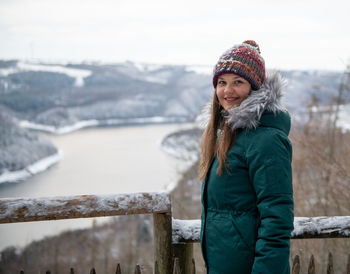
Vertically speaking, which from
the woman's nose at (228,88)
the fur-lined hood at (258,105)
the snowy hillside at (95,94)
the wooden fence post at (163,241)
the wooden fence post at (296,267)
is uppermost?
the snowy hillside at (95,94)

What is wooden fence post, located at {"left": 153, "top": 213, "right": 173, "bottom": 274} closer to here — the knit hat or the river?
the knit hat

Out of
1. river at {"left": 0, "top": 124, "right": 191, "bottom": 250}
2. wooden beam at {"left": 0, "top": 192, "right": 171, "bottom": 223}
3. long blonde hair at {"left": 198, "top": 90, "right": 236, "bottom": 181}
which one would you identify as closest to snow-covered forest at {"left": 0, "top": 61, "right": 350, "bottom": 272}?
long blonde hair at {"left": 198, "top": 90, "right": 236, "bottom": 181}

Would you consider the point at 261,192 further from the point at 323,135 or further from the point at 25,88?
the point at 25,88

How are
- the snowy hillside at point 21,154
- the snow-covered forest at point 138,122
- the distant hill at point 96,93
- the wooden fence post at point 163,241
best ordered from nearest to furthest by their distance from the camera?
the wooden fence post at point 163,241
the snow-covered forest at point 138,122
the snowy hillside at point 21,154
the distant hill at point 96,93

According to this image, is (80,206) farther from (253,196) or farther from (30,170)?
(30,170)

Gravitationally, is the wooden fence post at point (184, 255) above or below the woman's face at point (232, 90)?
below

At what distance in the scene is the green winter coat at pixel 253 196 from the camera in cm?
105

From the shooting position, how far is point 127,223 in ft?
89.1

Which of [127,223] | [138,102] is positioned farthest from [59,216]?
[138,102]

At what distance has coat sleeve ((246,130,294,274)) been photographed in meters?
1.04

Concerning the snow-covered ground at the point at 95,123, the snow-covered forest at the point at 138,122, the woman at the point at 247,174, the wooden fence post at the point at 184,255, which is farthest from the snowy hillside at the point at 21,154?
the woman at the point at 247,174

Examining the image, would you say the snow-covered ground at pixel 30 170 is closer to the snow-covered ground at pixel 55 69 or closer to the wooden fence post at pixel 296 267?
the wooden fence post at pixel 296 267

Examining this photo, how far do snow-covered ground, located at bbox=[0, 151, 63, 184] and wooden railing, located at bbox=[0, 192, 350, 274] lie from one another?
36732 mm

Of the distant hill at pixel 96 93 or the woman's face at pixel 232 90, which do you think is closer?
the woman's face at pixel 232 90
